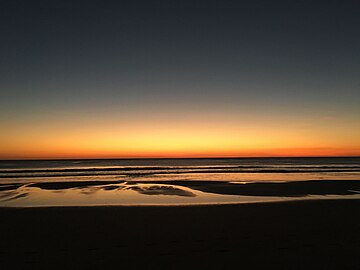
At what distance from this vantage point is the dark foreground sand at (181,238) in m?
7.40

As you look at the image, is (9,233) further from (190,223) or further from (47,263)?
(190,223)

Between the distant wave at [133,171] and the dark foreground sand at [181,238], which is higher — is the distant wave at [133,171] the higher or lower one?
the higher one

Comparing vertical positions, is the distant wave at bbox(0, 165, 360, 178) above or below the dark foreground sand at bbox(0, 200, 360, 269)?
above

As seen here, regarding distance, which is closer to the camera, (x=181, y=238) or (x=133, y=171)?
(x=181, y=238)

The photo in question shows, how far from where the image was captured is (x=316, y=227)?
1079 centimetres

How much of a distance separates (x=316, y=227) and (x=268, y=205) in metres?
5.29

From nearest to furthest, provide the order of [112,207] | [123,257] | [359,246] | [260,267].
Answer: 1. [260,267]
2. [123,257]
3. [359,246]
4. [112,207]

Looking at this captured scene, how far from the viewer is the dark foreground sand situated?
7.40 metres

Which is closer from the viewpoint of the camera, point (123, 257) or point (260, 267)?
point (260, 267)

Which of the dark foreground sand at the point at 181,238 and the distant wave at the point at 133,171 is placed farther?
the distant wave at the point at 133,171

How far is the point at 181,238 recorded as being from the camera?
31.0ft

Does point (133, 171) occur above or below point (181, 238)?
above

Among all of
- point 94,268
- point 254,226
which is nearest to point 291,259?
point 254,226

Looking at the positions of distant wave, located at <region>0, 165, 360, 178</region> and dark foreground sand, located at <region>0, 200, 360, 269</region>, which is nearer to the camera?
dark foreground sand, located at <region>0, 200, 360, 269</region>
